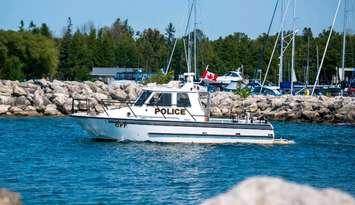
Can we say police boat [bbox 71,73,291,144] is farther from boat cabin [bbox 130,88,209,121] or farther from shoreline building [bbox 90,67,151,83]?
shoreline building [bbox 90,67,151,83]

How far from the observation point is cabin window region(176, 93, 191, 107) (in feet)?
111

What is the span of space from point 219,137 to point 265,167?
6847mm

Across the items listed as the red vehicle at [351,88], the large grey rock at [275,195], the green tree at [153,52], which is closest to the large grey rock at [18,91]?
the red vehicle at [351,88]

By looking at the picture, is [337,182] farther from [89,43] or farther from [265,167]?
[89,43]

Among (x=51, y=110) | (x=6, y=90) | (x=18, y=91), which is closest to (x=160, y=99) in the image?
(x=51, y=110)

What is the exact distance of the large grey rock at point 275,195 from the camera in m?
5.71

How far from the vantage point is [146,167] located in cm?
2606

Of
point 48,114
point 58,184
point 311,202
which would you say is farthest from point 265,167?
point 48,114

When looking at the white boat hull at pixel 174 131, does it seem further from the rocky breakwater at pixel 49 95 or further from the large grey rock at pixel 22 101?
the large grey rock at pixel 22 101

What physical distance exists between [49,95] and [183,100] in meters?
31.6

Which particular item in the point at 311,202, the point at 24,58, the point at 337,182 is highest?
the point at 24,58

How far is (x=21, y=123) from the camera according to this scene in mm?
50188

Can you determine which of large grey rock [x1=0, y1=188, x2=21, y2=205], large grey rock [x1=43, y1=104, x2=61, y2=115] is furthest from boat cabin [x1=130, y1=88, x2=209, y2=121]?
large grey rock [x1=43, y1=104, x2=61, y2=115]

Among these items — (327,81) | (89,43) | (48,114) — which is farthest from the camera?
(89,43)
